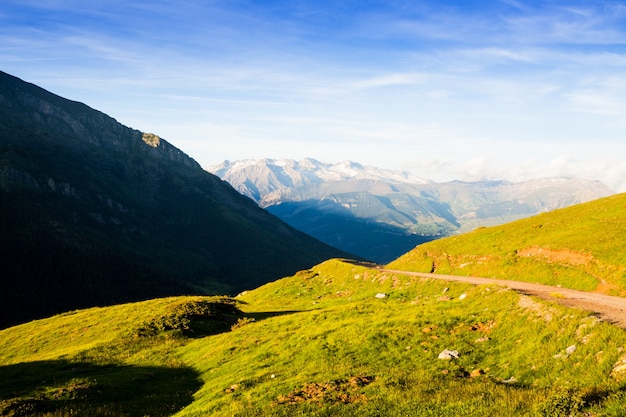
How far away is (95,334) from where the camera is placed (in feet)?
185

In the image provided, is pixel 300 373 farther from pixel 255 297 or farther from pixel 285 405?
pixel 255 297

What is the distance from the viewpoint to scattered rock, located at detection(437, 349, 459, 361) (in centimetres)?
2377

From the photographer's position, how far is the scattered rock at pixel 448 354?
936 inches

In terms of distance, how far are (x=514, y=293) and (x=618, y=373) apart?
1559 centimetres

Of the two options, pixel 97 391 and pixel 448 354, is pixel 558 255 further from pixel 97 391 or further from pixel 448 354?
pixel 97 391

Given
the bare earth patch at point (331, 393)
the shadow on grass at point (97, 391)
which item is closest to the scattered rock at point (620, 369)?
the bare earth patch at point (331, 393)

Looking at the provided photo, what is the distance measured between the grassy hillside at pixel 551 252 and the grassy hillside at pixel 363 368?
1070cm

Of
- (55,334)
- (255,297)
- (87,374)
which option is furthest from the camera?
(255,297)

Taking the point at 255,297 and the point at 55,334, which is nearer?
the point at 55,334

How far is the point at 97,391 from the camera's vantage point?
89.5 ft

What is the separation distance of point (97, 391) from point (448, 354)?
24923mm

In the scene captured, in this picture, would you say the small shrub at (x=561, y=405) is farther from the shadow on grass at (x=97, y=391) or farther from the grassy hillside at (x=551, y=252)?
the grassy hillside at (x=551, y=252)

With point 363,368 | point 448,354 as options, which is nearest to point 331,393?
point 363,368

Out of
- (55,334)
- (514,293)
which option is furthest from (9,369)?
(514,293)
